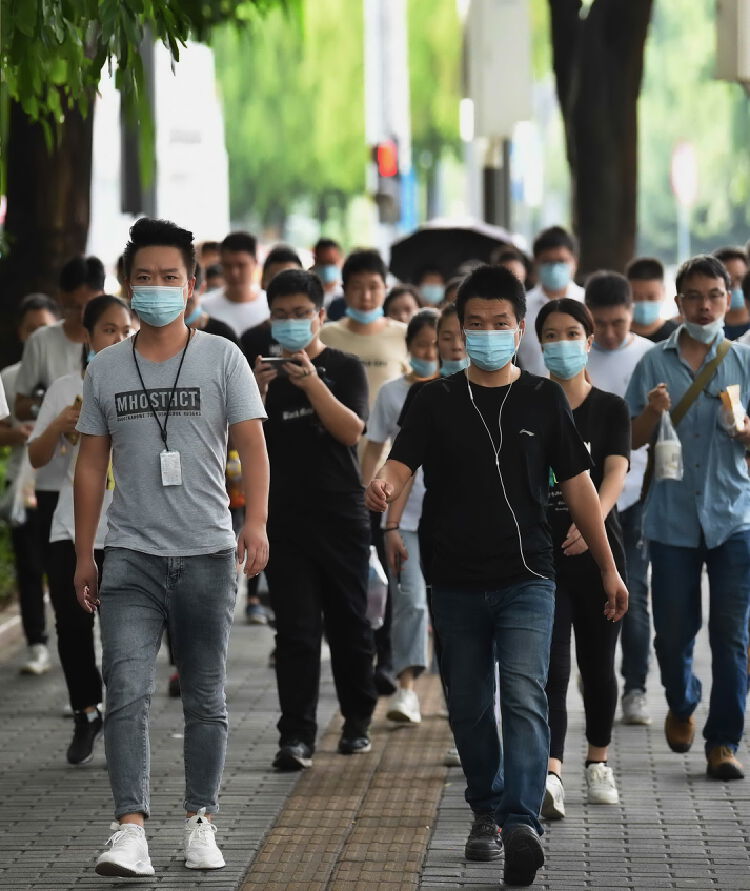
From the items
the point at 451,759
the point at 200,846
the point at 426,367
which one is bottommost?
the point at 451,759

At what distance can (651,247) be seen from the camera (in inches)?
3002

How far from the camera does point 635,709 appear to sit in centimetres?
912

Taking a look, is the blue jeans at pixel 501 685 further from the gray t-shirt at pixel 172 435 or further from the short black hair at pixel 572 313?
the short black hair at pixel 572 313

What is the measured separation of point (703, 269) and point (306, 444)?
1.76 meters

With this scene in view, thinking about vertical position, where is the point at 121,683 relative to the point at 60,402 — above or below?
below

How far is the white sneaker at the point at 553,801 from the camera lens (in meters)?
7.17

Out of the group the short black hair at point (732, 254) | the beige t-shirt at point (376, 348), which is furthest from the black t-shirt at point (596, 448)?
the short black hair at point (732, 254)

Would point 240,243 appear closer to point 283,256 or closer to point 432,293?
point 283,256

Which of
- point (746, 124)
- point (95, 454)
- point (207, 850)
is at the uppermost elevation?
point (746, 124)

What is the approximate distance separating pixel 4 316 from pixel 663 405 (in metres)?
7.13

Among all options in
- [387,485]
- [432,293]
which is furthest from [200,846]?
[432,293]

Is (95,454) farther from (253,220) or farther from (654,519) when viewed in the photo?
(253,220)

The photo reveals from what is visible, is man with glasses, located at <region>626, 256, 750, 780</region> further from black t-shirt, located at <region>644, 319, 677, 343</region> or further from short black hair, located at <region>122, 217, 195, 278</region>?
black t-shirt, located at <region>644, 319, 677, 343</region>

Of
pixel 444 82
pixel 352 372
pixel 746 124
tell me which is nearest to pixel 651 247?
pixel 746 124
